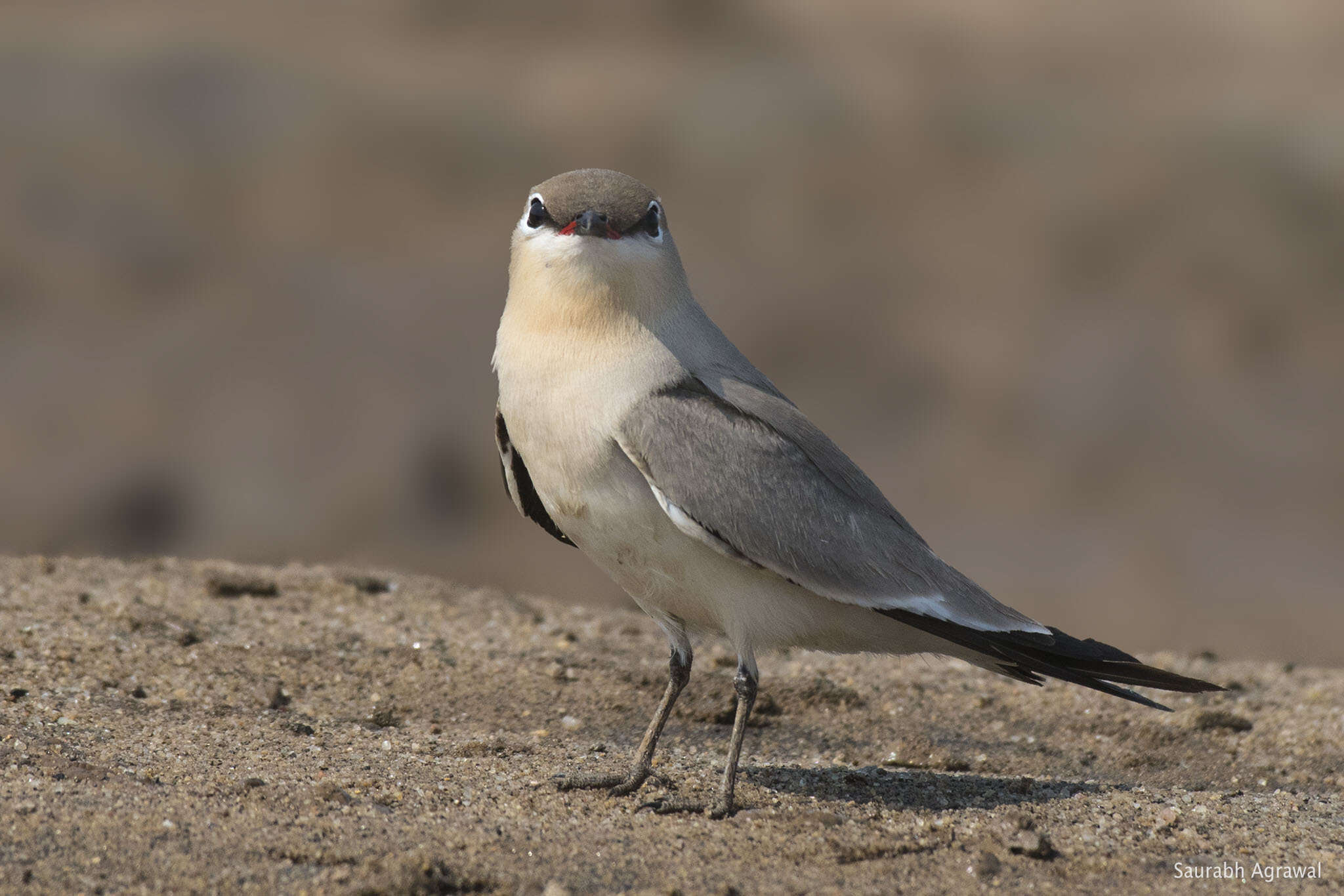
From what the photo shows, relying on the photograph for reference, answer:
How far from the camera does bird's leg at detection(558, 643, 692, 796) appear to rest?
497cm

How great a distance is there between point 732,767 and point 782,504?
1.00 metres

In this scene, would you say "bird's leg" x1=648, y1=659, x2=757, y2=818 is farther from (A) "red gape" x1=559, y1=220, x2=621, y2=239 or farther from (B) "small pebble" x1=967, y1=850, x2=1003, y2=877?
(A) "red gape" x1=559, y1=220, x2=621, y2=239

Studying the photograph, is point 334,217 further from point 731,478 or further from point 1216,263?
point 731,478

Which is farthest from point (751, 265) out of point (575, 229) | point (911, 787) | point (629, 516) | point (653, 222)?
point (629, 516)

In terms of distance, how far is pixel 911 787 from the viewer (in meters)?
5.22

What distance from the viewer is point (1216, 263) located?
1836 centimetres

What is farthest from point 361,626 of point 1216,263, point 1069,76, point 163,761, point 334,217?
point 1069,76

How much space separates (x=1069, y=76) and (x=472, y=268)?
10.1 meters

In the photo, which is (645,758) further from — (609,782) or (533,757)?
(533,757)

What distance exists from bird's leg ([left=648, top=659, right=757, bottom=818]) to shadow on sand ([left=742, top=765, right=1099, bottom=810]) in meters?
0.27

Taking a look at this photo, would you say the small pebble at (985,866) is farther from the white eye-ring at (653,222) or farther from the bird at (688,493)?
the white eye-ring at (653,222)

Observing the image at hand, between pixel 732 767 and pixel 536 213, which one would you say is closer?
pixel 732 767

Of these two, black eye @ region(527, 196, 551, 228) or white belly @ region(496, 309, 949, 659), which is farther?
black eye @ region(527, 196, 551, 228)

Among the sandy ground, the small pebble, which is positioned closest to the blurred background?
the sandy ground
